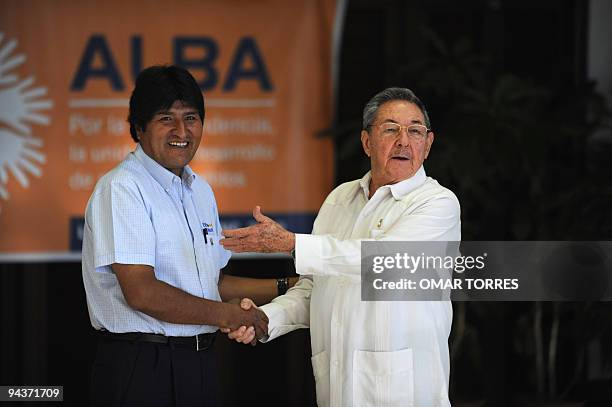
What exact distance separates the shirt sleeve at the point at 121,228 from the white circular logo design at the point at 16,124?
200 centimetres

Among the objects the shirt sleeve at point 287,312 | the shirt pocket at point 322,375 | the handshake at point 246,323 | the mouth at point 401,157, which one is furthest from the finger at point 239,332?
the mouth at point 401,157

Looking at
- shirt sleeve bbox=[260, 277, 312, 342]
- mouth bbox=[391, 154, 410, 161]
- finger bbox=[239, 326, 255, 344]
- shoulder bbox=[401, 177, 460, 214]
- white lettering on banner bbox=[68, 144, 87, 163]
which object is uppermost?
white lettering on banner bbox=[68, 144, 87, 163]

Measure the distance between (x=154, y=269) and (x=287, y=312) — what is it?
0.52m

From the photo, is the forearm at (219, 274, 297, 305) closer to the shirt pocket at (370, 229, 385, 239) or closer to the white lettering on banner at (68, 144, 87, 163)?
the shirt pocket at (370, 229, 385, 239)

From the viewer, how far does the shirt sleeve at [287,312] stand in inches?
115

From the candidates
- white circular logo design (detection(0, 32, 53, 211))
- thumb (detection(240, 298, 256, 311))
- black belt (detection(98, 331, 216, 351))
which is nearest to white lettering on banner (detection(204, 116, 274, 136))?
white circular logo design (detection(0, 32, 53, 211))

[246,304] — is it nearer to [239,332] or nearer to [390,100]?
[239,332]

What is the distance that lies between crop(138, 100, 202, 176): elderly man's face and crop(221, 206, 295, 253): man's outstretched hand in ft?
1.24

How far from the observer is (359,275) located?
2.61 metres

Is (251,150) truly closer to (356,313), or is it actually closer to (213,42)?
(213,42)

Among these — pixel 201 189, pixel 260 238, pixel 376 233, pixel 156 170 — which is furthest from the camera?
pixel 201 189

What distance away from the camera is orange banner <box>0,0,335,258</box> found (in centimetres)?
450

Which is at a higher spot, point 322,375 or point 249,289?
point 249,289

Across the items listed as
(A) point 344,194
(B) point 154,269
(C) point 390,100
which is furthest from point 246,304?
(C) point 390,100
